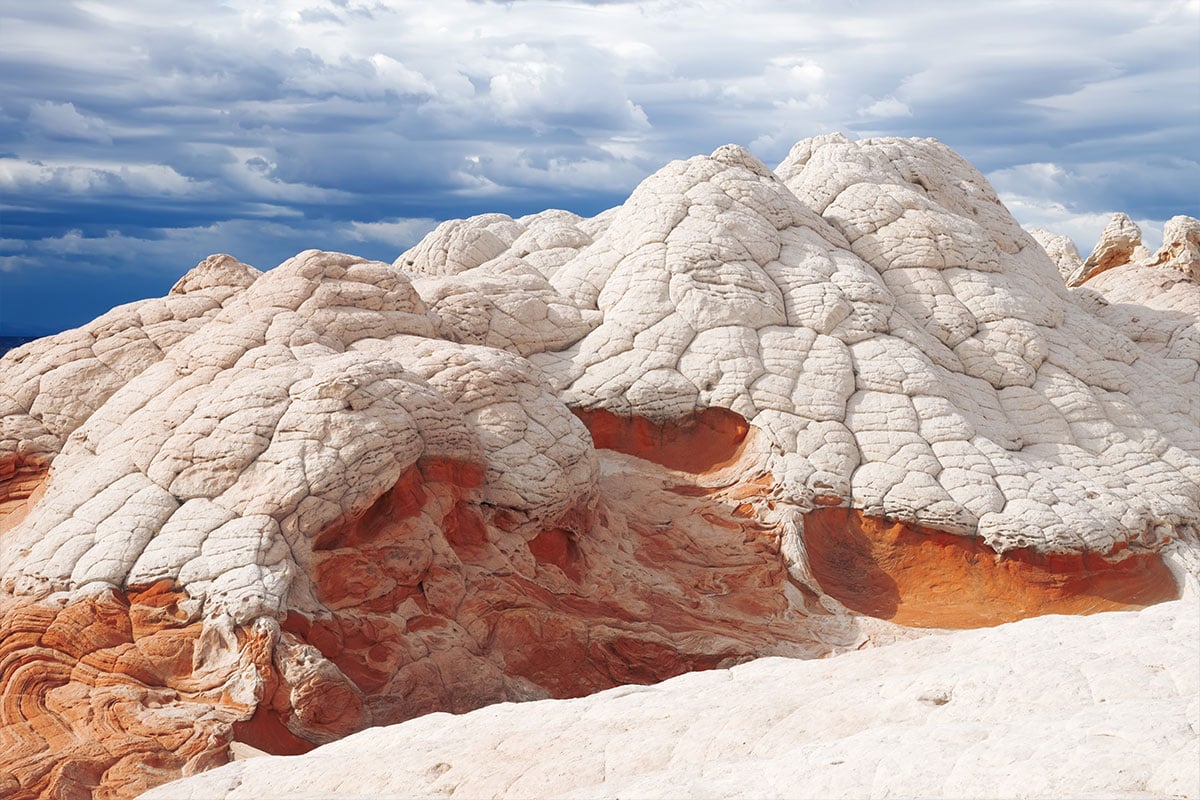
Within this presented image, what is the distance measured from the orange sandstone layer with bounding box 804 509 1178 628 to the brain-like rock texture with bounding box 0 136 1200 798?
0.03 metres

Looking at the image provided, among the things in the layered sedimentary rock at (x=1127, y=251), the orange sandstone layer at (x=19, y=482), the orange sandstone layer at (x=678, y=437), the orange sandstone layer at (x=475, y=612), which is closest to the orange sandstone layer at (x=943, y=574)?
the orange sandstone layer at (x=475, y=612)

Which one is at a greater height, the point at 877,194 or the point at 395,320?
the point at 877,194

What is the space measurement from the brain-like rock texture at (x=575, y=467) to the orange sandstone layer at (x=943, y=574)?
0.03 meters

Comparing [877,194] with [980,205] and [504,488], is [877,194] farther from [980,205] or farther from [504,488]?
[504,488]

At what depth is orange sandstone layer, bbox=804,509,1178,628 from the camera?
12062mm

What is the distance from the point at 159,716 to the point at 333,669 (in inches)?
46.5

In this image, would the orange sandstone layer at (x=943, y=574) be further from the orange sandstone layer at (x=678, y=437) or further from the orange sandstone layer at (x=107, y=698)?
the orange sandstone layer at (x=107, y=698)

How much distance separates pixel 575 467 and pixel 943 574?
13.1ft

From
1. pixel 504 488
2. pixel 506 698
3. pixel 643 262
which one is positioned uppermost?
pixel 643 262

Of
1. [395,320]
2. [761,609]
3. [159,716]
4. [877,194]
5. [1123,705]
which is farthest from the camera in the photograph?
[877,194]

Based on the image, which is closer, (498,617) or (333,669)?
(333,669)

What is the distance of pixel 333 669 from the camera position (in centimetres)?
863

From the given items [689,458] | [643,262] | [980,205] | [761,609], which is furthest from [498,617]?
[980,205]

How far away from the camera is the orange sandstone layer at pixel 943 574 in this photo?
1206 centimetres
